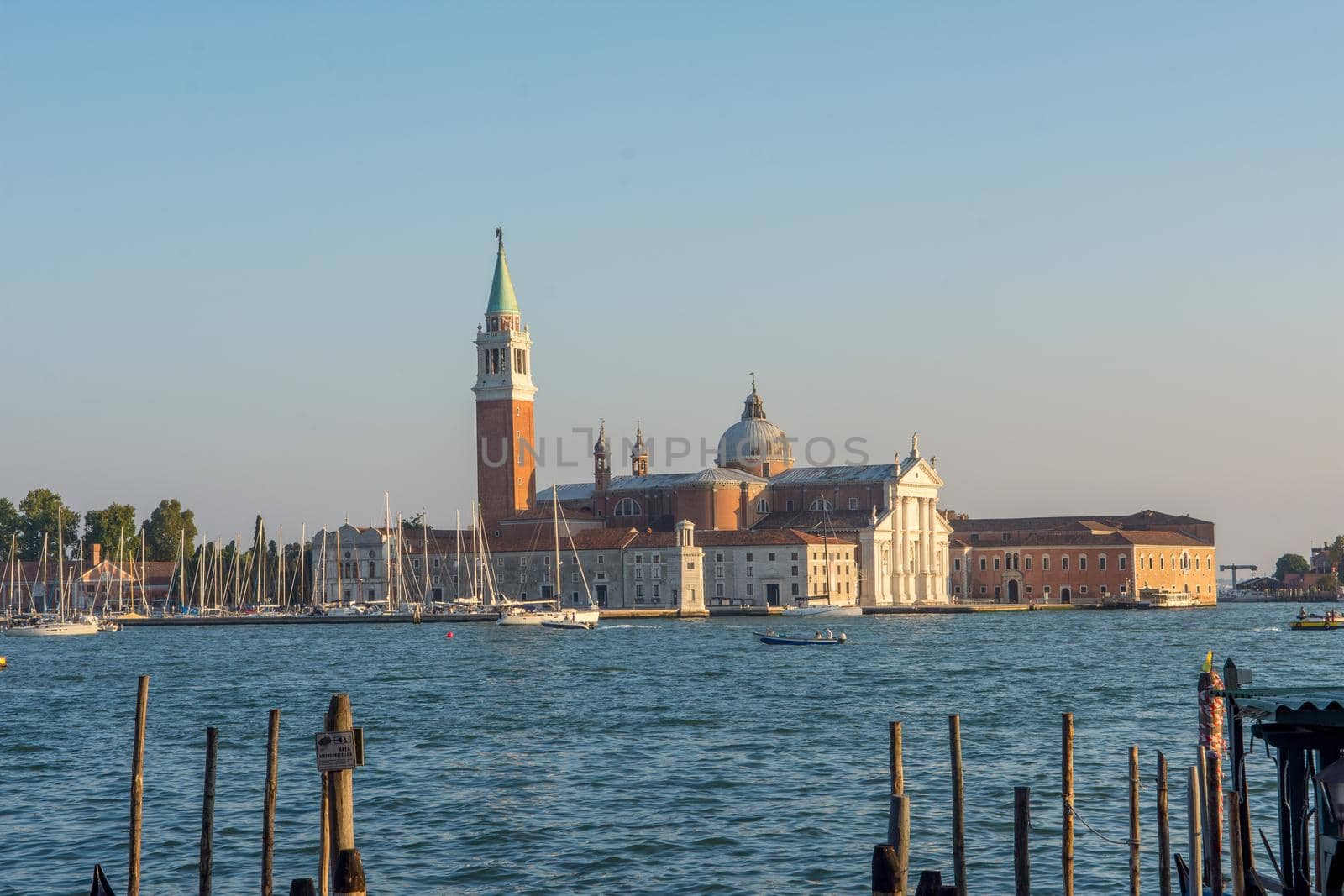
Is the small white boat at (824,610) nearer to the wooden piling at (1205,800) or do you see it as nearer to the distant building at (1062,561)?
the distant building at (1062,561)

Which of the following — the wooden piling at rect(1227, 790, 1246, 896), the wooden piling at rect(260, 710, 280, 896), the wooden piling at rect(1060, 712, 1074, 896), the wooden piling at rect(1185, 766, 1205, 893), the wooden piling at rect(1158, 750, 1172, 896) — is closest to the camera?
the wooden piling at rect(1227, 790, 1246, 896)

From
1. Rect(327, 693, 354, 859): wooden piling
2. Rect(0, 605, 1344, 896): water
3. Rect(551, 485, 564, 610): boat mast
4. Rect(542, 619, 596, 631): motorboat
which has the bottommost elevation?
Rect(0, 605, 1344, 896): water

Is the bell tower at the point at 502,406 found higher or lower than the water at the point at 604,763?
higher

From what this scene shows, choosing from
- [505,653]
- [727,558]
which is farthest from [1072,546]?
[505,653]

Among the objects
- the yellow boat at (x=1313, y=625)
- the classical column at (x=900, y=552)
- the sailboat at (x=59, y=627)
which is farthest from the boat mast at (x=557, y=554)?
the yellow boat at (x=1313, y=625)

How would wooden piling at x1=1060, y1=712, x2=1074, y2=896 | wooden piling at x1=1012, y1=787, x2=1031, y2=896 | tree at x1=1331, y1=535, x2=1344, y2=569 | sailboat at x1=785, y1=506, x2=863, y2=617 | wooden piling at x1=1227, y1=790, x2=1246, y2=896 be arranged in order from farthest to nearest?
1. tree at x1=1331, y1=535, x2=1344, y2=569
2. sailboat at x1=785, y1=506, x2=863, y2=617
3. wooden piling at x1=1060, y1=712, x2=1074, y2=896
4. wooden piling at x1=1012, y1=787, x2=1031, y2=896
5. wooden piling at x1=1227, y1=790, x2=1246, y2=896

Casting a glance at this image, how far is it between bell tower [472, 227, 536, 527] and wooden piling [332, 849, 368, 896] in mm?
75046

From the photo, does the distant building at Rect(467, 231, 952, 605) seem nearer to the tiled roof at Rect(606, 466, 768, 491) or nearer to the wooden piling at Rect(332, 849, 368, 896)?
the tiled roof at Rect(606, 466, 768, 491)

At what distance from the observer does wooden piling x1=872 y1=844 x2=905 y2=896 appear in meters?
9.06

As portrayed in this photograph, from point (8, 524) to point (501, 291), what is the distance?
3555 cm

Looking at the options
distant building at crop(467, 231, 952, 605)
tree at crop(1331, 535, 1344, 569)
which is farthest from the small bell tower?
tree at crop(1331, 535, 1344, 569)

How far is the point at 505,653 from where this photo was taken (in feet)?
164

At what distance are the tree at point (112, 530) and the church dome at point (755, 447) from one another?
32286 millimetres

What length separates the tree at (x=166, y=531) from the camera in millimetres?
99188
